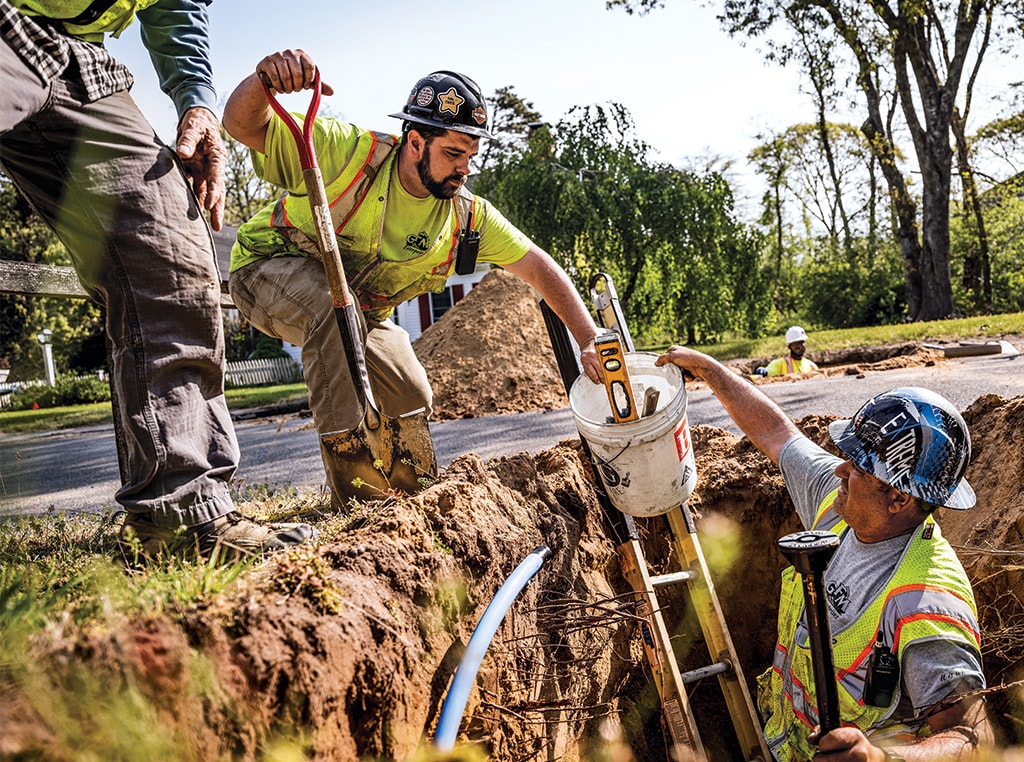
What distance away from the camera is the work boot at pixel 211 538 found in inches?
94.8

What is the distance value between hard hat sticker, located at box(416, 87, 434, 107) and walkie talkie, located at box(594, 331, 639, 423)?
139cm

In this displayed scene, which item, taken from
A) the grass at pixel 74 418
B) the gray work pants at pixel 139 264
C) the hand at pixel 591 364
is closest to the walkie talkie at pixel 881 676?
the hand at pixel 591 364

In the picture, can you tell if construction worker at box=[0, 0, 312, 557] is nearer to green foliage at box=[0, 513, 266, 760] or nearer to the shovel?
green foliage at box=[0, 513, 266, 760]

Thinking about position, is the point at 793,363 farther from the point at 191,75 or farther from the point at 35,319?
the point at 35,319

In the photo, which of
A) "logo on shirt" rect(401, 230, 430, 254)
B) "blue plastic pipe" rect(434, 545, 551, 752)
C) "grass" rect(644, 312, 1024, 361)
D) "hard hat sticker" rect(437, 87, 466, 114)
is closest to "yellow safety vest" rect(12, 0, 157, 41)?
"hard hat sticker" rect(437, 87, 466, 114)

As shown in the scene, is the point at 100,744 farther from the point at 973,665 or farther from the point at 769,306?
the point at 769,306

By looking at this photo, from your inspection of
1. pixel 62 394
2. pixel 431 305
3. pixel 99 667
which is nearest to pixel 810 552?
pixel 99 667

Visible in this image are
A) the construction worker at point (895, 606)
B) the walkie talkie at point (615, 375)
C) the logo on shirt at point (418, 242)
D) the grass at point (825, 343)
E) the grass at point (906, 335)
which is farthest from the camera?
the grass at point (825, 343)

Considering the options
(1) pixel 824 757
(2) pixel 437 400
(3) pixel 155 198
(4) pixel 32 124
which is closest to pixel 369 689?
(1) pixel 824 757

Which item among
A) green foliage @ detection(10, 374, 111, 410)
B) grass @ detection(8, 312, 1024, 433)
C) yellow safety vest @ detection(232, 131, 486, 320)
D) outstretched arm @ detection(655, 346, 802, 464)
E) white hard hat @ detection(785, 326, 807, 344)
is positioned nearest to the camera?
outstretched arm @ detection(655, 346, 802, 464)

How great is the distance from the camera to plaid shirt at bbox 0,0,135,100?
2.08m

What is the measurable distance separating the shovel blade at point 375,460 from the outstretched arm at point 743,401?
126 centimetres

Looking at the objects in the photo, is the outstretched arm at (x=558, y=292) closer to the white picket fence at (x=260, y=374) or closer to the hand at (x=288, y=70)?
the hand at (x=288, y=70)

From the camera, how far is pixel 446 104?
349cm
